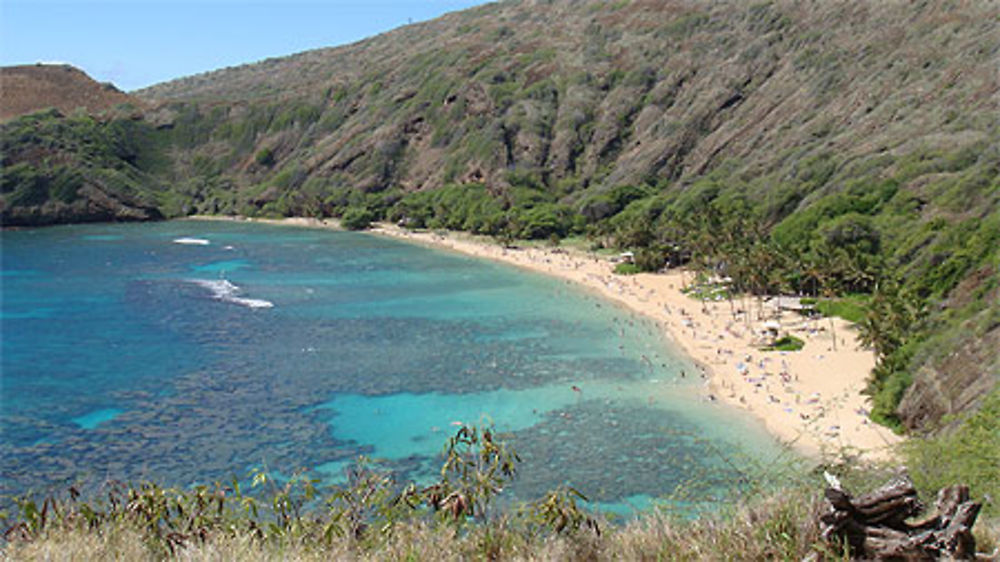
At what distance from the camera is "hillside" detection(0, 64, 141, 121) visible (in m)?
155

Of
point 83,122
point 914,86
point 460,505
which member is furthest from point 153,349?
point 83,122

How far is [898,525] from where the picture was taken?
911 centimetres

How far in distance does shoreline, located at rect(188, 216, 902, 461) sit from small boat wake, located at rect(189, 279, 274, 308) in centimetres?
2461

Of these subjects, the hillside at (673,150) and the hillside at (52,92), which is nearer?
the hillside at (673,150)

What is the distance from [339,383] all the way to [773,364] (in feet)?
67.6

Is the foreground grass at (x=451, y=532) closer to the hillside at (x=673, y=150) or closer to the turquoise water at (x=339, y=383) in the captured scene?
the turquoise water at (x=339, y=383)

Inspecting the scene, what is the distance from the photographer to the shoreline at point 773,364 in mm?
28953

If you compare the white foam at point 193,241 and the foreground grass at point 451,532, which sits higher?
the foreground grass at point 451,532

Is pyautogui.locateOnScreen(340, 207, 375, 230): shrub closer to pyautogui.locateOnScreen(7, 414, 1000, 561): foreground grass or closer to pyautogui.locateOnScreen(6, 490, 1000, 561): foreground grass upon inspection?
pyautogui.locateOnScreen(7, 414, 1000, 561): foreground grass

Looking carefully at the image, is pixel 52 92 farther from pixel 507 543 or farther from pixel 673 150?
pixel 507 543

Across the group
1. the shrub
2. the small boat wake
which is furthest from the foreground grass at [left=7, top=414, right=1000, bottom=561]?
the shrub

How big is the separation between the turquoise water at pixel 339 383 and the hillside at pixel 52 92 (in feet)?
328

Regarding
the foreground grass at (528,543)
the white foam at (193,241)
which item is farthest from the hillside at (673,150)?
the white foam at (193,241)

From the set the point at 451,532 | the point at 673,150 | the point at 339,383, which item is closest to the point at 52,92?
the point at 673,150
